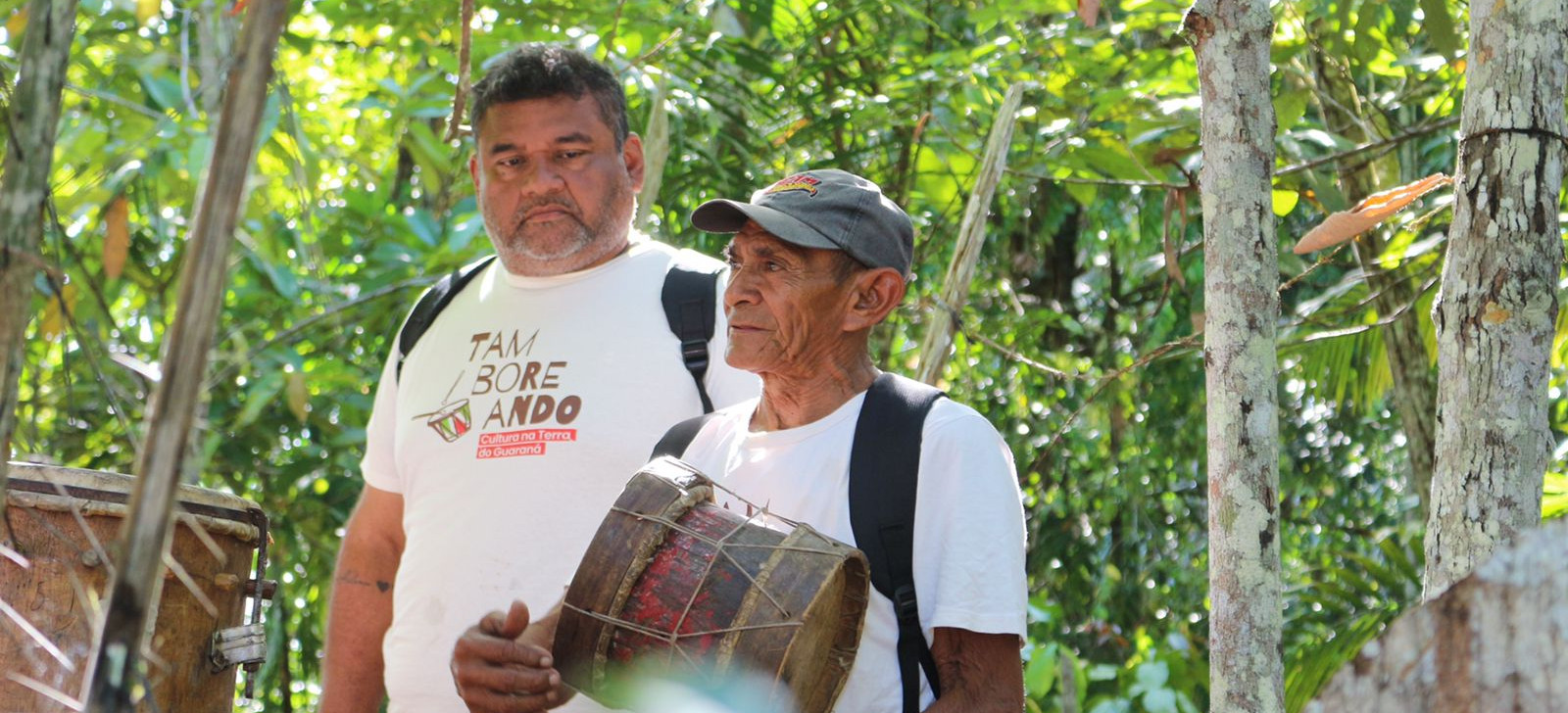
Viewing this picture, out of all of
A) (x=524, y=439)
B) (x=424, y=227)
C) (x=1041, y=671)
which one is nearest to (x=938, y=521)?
(x=524, y=439)

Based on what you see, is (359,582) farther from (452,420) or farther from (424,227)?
(424,227)

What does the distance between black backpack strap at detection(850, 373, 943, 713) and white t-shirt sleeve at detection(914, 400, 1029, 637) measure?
0.05 feet

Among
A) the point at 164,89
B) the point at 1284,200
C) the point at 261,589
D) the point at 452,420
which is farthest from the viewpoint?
the point at 164,89

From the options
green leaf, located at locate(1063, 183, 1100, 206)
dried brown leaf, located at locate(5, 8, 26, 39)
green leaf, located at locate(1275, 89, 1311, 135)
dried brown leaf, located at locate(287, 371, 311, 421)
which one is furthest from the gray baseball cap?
green leaf, located at locate(1063, 183, 1100, 206)

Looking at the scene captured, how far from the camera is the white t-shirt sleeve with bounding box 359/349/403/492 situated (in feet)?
10.3

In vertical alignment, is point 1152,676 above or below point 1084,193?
below

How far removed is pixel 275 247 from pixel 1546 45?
153 inches

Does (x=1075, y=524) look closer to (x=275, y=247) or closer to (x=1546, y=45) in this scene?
(x=275, y=247)

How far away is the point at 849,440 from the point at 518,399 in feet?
2.79

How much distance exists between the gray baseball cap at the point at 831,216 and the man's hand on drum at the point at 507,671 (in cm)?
69

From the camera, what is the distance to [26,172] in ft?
3.84

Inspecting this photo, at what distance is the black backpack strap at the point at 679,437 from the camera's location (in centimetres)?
252

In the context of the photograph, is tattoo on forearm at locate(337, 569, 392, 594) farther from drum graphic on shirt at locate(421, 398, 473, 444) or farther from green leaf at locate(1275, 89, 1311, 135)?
green leaf at locate(1275, 89, 1311, 135)

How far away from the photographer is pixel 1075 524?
7500 mm
